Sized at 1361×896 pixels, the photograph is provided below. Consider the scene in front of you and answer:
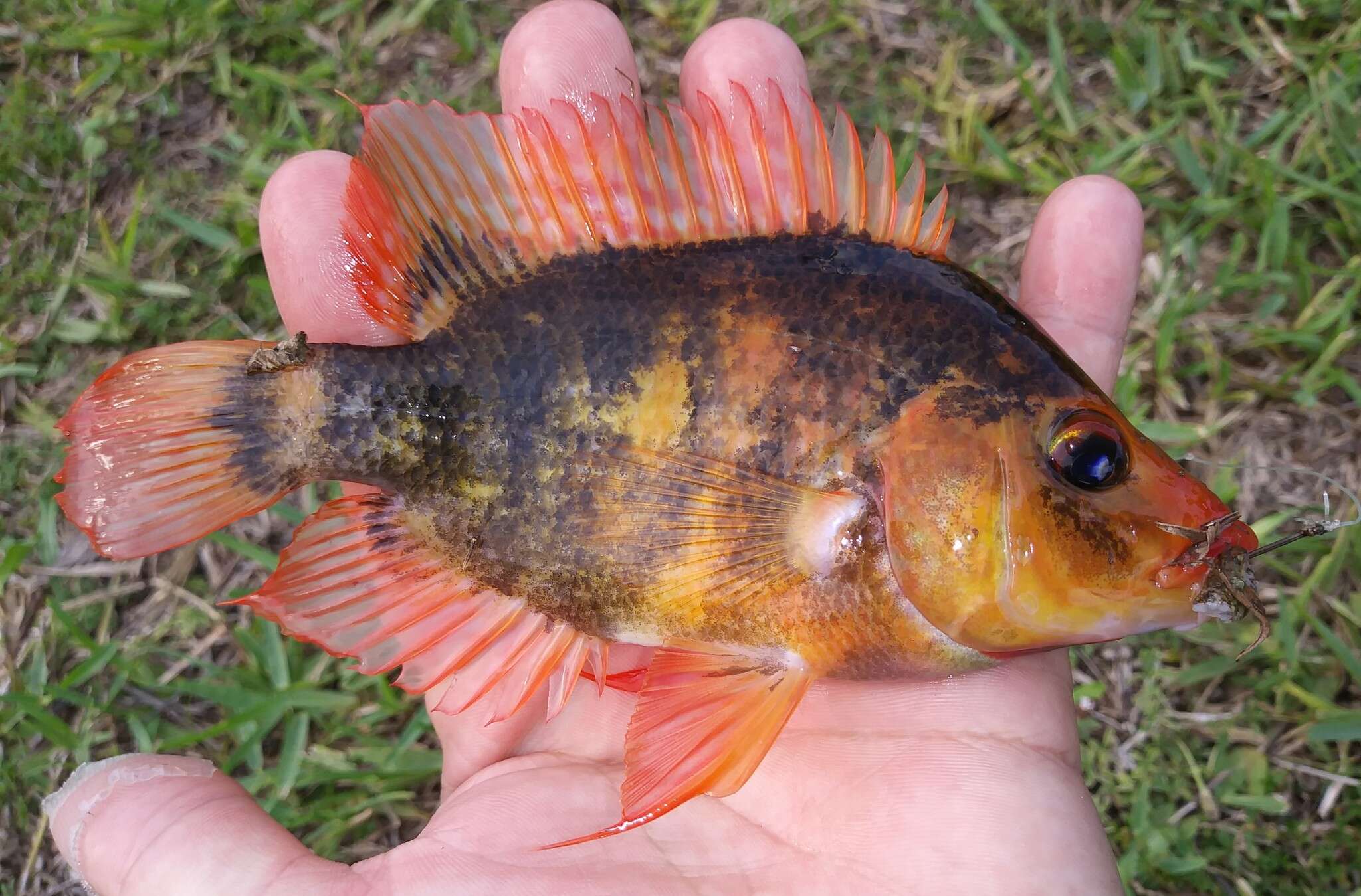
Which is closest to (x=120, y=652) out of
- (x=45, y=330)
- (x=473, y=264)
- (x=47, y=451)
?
(x=47, y=451)

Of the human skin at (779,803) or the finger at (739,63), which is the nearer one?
the human skin at (779,803)

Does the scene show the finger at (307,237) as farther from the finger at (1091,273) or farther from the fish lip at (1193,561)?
the fish lip at (1193,561)

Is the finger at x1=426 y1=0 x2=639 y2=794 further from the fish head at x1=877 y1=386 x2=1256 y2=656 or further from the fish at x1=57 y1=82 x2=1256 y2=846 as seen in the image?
the fish head at x1=877 y1=386 x2=1256 y2=656

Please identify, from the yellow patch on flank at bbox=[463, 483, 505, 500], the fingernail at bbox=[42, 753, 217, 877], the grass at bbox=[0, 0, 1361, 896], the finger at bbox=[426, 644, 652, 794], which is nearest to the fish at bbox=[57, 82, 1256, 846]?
the yellow patch on flank at bbox=[463, 483, 505, 500]

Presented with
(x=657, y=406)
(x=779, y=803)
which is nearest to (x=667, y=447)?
(x=657, y=406)

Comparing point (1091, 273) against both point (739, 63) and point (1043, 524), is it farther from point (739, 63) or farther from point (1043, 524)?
point (739, 63)

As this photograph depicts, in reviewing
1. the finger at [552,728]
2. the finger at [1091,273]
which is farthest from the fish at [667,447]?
the finger at [1091,273]
